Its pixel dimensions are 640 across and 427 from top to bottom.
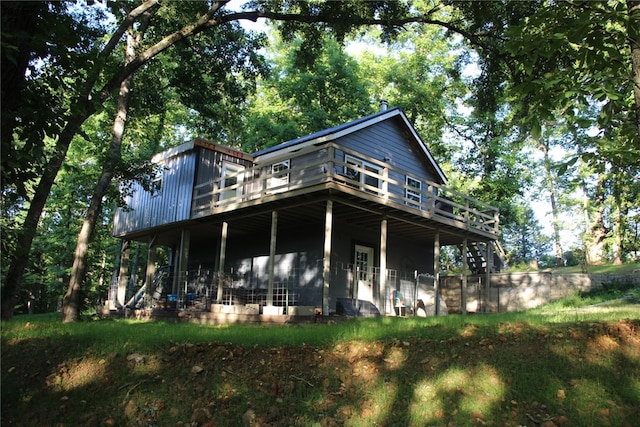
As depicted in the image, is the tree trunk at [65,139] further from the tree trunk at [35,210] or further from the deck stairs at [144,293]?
the deck stairs at [144,293]

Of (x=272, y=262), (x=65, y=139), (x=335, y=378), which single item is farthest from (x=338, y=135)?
(x=335, y=378)

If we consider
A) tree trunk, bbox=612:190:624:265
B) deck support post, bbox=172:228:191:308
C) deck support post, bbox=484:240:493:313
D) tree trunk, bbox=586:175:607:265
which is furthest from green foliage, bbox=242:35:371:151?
tree trunk, bbox=612:190:624:265

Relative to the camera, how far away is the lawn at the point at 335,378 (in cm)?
583

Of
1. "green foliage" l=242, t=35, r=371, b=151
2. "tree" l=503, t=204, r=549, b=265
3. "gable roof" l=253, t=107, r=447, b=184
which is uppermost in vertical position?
"green foliage" l=242, t=35, r=371, b=151

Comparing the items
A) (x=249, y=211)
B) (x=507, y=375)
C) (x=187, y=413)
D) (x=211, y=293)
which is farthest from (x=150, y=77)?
(x=507, y=375)

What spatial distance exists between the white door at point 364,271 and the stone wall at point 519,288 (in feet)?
15.9

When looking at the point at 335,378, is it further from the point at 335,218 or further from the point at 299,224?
the point at 299,224

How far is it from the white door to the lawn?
358 inches

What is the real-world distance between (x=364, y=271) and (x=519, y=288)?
6.89m

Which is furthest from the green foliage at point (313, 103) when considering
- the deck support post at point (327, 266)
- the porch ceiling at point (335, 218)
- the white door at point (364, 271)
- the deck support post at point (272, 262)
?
the deck support post at point (327, 266)

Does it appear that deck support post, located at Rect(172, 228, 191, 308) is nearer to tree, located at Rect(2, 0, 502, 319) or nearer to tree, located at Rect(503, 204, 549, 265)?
tree, located at Rect(2, 0, 502, 319)

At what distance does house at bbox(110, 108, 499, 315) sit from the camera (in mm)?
15383

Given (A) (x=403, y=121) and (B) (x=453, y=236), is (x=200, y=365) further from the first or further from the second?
(A) (x=403, y=121)

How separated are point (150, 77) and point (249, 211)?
6562 mm
